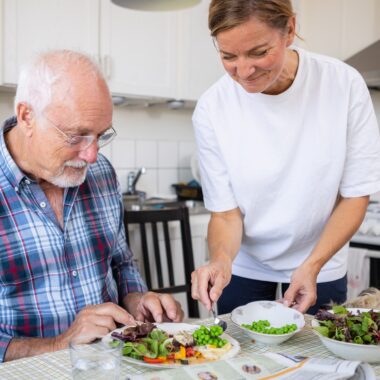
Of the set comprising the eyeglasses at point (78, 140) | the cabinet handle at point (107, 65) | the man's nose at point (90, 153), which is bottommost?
the man's nose at point (90, 153)

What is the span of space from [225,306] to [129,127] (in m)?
1.71

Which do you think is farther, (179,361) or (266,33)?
(266,33)

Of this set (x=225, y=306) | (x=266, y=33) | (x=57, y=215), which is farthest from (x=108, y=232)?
(x=266, y=33)

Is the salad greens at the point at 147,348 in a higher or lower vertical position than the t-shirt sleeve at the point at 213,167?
lower

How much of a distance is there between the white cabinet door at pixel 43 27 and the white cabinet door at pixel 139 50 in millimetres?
79

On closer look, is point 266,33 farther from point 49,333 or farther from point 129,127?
Result: point 129,127

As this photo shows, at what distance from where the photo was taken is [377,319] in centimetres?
102

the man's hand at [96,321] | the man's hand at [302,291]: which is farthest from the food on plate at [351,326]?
the man's hand at [96,321]

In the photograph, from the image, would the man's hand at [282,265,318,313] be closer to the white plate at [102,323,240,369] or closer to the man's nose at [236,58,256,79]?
the white plate at [102,323,240,369]

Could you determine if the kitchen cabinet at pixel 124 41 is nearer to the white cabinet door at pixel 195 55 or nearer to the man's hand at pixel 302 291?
the white cabinet door at pixel 195 55

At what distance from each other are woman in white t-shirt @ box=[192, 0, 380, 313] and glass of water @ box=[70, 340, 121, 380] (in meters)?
0.51

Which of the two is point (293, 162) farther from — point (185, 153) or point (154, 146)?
point (185, 153)

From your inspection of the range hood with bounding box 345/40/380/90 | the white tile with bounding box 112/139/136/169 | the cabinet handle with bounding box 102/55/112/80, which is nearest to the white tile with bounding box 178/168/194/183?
the white tile with bounding box 112/139/136/169

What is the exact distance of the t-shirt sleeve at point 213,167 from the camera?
1.49 m
